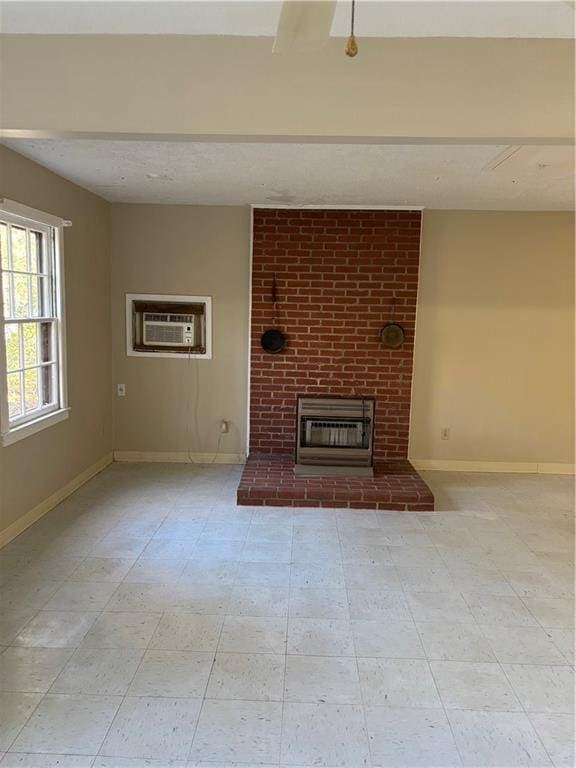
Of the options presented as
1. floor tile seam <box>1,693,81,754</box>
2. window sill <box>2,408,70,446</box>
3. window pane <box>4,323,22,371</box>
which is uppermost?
window pane <box>4,323,22,371</box>

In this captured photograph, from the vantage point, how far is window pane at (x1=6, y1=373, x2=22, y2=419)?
10.3 ft

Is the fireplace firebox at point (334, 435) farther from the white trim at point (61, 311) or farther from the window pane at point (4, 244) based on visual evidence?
the window pane at point (4, 244)

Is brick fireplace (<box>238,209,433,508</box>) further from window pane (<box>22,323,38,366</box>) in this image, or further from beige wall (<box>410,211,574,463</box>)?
window pane (<box>22,323,38,366</box>)

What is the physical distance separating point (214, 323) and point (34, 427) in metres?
1.92

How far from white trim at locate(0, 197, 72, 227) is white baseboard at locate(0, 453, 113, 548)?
1.94 metres

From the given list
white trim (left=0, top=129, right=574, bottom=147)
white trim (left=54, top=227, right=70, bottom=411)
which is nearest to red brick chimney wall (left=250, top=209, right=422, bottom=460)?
white trim (left=54, top=227, right=70, bottom=411)

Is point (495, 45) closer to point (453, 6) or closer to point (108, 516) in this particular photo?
point (453, 6)

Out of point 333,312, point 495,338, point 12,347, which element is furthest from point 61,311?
point 495,338

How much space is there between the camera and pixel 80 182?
3740mm

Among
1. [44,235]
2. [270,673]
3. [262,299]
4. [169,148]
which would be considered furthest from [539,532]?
[44,235]

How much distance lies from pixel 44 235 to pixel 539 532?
408 cm

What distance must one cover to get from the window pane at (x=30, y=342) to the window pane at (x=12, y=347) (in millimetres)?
75

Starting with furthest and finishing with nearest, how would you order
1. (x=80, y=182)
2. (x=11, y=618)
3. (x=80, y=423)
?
(x=80, y=423)
(x=80, y=182)
(x=11, y=618)

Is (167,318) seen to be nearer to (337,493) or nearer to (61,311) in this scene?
(61,311)
